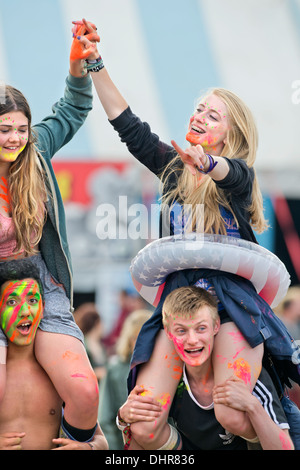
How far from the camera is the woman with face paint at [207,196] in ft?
8.61

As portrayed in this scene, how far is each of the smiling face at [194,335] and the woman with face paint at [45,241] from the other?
1.09 ft

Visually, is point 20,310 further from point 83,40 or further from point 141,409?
point 83,40

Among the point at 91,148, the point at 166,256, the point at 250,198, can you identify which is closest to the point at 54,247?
the point at 166,256

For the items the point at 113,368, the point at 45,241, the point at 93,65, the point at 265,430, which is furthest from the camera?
the point at 113,368

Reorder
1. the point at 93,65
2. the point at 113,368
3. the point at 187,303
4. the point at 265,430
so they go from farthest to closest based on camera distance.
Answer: the point at 113,368 → the point at 93,65 → the point at 187,303 → the point at 265,430

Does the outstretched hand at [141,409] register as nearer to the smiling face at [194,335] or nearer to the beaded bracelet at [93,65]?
the smiling face at [194,335]

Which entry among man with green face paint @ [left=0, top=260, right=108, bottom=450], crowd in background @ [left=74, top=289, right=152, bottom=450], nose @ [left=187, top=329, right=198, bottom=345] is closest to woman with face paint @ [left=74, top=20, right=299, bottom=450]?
nose @ [left=187, top=329, right=198, bottom=345]

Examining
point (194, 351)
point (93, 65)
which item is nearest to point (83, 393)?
point (194, 351)

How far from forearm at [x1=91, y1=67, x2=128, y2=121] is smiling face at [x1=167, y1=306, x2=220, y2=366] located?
0.86 m

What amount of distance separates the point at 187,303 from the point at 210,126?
2.32 feet

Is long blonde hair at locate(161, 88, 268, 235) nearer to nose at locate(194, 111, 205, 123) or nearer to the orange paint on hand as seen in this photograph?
nose at locate(194, 111, 205, 123)

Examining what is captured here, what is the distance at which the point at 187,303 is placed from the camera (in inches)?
105

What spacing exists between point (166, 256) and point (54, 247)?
0.44 m

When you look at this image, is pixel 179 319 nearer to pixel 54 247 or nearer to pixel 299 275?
pixel 54 247
